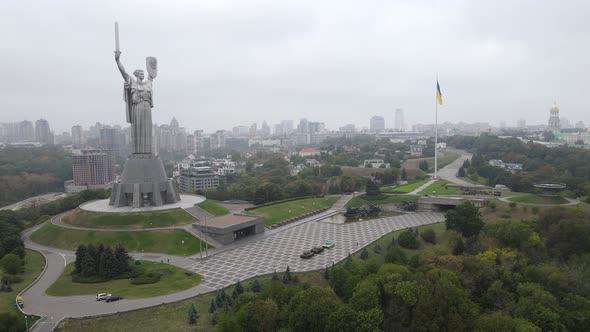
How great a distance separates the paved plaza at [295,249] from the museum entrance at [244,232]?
7.07ft

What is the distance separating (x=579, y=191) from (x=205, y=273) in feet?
155

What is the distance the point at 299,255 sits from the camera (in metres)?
33.2

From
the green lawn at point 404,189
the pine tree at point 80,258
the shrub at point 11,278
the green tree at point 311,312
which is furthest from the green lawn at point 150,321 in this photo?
the green lawn at point 404,189

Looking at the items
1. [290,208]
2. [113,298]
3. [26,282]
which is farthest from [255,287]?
[290,208]

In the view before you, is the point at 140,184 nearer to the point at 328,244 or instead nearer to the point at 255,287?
the point at 328,244

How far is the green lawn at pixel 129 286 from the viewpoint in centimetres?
2558

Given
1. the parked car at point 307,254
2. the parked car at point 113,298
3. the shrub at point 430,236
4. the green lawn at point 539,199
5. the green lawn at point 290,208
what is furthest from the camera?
the green lawn at point 290,208

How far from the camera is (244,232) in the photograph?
131ft

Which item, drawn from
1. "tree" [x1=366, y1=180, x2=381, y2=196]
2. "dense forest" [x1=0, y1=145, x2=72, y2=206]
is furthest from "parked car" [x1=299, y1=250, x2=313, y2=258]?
"dense forest" [x1=0, y1=145, x2=72, y2=206]

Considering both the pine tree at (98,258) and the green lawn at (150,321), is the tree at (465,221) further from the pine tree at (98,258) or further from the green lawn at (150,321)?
the pine tree at (98,258)

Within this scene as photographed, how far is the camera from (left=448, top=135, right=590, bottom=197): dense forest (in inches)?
2132

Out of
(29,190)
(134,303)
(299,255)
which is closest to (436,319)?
(299,255)

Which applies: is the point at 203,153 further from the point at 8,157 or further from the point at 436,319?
the point at 436,319

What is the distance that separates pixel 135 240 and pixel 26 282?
933 centimetres
